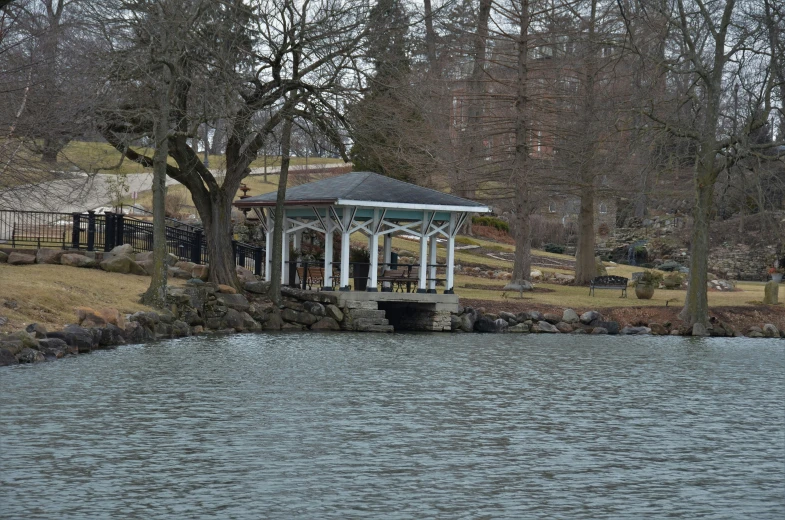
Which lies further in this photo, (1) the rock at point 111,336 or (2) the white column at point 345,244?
(2) the white column at point 345,244

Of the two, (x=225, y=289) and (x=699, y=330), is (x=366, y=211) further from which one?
(x=699, y=330)

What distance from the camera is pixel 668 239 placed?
235ft

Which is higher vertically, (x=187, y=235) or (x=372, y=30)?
(x=372, y=30)

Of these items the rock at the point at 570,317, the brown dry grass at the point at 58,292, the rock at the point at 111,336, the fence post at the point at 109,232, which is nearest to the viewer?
the brown dry grass at the point at 58,292

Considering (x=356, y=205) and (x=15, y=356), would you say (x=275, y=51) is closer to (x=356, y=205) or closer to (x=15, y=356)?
(x=356, y=205)

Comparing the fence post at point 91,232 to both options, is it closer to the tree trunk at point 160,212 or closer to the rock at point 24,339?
the tree trunk at point 160,212

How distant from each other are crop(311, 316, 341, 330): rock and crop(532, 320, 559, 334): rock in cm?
648

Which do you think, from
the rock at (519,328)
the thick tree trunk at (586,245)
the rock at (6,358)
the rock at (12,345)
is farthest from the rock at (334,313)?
the thick tree trunk at (586,245)

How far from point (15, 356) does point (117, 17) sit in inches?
482

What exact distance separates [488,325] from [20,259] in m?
14.2

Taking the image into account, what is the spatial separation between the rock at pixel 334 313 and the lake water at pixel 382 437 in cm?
696

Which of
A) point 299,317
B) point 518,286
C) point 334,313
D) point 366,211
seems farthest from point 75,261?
point 518,286

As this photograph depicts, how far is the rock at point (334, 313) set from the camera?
1251 inches

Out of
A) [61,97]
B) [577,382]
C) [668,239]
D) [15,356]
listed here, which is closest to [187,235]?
[61,97]
